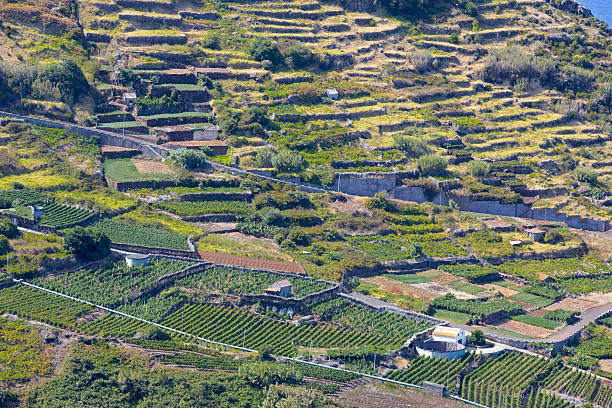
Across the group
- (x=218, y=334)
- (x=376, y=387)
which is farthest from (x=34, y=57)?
(x=376, y=387)

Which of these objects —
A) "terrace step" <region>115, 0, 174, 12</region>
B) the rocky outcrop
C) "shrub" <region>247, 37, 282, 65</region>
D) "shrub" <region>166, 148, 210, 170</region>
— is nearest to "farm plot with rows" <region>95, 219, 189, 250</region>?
"shrub" <region>166, 148, 210, 170</region>

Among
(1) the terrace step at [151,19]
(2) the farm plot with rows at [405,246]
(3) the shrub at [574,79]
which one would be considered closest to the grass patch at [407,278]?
(2) the farm plot with rows at [405,246]

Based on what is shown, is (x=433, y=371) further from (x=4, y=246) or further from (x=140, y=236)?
(x=4, y=246)

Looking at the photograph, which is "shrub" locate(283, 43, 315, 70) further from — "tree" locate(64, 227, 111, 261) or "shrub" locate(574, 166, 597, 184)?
"tree" locate(64, 227, 111, 261)

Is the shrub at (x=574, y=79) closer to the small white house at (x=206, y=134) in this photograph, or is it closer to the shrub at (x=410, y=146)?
the shrub at (x=410, y=146)

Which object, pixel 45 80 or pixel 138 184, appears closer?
pixel 138 184

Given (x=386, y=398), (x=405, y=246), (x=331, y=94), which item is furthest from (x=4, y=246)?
(x=331, y=94)

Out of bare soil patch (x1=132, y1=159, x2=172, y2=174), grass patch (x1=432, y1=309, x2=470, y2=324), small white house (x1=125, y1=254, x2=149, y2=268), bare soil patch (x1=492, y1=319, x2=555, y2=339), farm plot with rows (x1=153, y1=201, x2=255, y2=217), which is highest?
bare soil patch (x1=132, y1=159, x2=172, y2=174)
